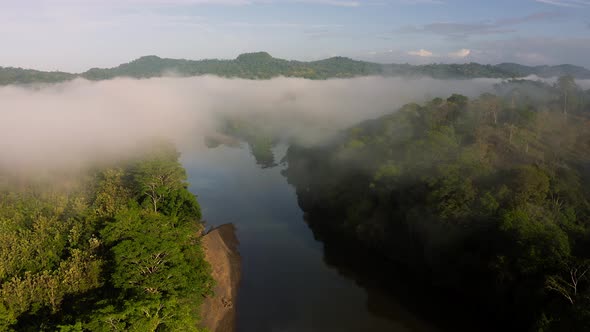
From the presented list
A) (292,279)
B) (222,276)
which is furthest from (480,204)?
(222,276)

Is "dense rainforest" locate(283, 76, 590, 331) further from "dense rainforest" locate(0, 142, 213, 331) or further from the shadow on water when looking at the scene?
"dense rainforest" locate(0, 142, 213, 331)

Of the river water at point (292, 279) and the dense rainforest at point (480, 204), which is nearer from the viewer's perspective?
the dense rainforest at point (480, 204)

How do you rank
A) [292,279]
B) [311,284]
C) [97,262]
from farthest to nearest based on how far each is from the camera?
[292,279] < [311,284] < [97,262]

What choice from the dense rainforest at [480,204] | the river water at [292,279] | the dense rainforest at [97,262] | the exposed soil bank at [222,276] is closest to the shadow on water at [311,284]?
the river water at [292,279]

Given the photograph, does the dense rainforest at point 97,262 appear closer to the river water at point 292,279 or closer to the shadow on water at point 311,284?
the river water at point 292,279

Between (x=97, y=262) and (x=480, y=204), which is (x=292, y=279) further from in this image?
(x=480, y=204)

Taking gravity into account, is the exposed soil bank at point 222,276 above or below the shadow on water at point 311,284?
above

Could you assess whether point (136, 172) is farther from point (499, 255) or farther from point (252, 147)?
point (252, 147)
